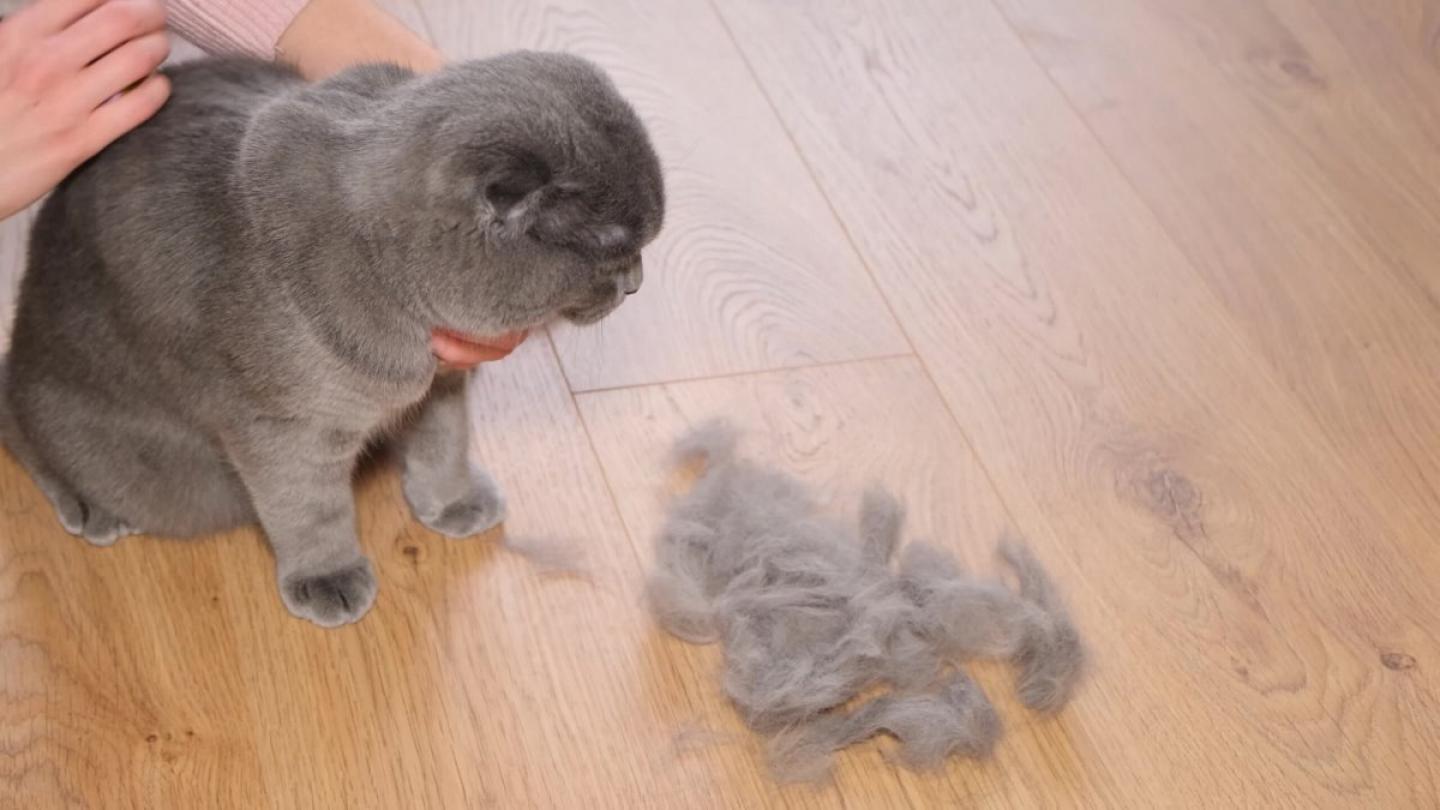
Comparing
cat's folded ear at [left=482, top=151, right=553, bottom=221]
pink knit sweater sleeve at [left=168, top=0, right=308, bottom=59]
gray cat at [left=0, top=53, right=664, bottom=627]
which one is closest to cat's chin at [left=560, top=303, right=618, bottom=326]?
gray cat at [left=0, top=53, right=664, bottom=627]

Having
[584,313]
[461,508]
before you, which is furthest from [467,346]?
[461,508]

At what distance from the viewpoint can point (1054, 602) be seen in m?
1.49

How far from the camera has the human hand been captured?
4.38ft

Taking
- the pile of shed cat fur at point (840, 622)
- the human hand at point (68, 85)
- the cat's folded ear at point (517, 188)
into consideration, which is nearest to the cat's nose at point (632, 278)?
the cat's folded ear at point (517, 188)

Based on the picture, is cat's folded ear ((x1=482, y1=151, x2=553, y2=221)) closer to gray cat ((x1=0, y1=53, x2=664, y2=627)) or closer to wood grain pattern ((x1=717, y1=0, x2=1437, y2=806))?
gray cat ((x1=0, y1=53, x2=664, y2=627))

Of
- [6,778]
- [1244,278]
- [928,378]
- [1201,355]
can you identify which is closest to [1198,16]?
[1244,278]

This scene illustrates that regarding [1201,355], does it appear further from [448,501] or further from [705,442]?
[448,501]

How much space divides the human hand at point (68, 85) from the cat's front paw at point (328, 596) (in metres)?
0.40

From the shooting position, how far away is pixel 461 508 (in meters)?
1.53

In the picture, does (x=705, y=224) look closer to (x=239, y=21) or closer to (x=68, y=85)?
(x=239, y=21)

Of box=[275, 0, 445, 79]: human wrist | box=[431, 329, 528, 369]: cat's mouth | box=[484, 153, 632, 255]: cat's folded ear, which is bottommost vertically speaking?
box=[431, 329, 528, 369]: cat's mouth

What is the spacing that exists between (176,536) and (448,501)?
25cm

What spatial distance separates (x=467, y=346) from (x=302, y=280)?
146 millimetres

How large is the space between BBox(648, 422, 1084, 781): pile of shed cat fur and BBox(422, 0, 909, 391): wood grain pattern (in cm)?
22
